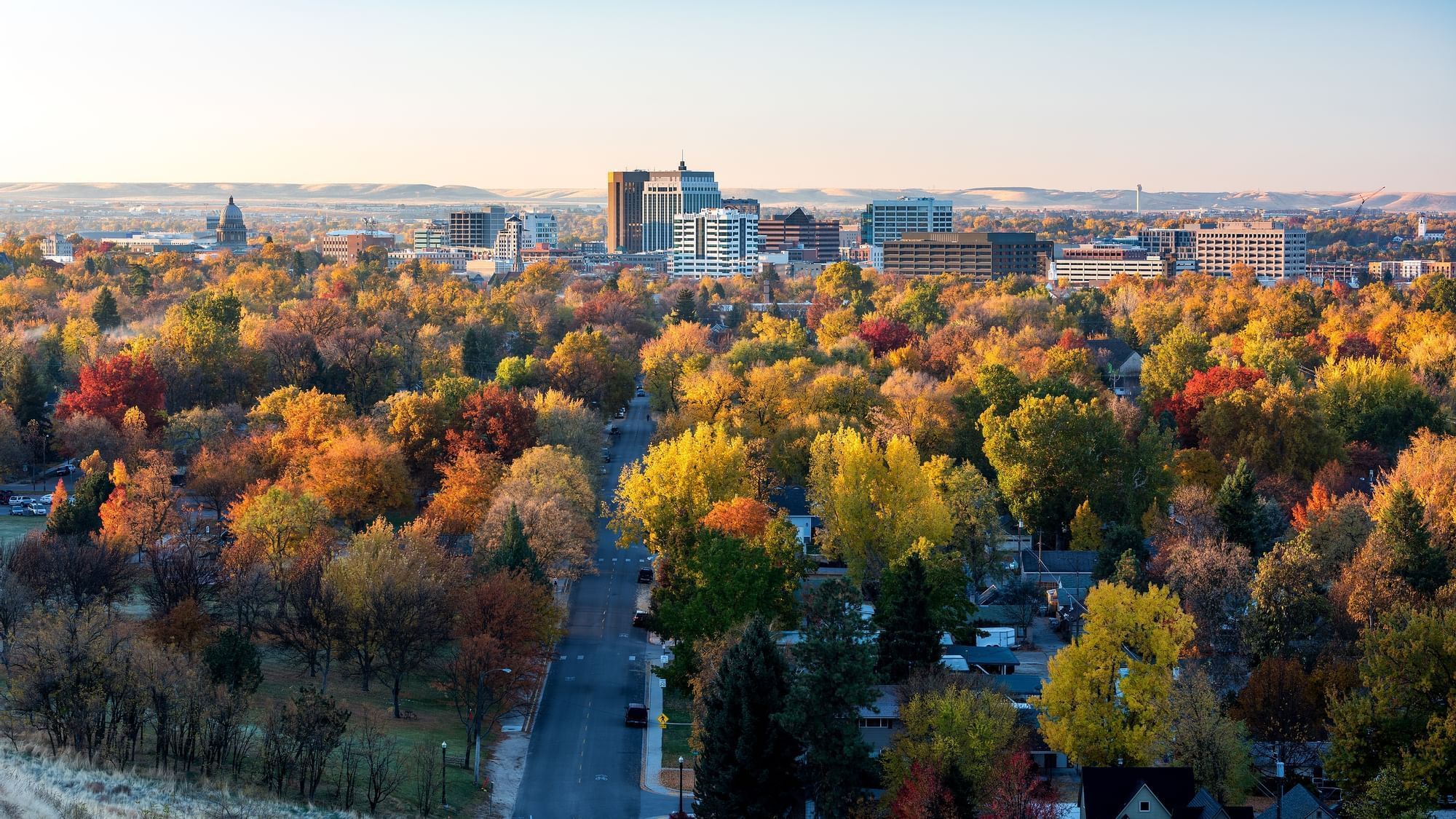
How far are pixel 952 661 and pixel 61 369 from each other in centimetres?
5898

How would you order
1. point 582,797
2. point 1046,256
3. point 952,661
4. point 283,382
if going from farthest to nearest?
point 1046,256 < point 283,382 < point 952,661 < point 582,797

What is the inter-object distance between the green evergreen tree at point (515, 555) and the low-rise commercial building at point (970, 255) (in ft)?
466

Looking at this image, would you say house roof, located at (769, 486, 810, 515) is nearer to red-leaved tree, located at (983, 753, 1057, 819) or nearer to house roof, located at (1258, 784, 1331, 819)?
red-leaved tree, located at (983, 753, 1057, 819)

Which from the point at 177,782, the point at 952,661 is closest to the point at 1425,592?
the point at 952,661

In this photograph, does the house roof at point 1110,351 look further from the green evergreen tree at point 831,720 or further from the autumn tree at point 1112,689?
the green evergreen tree at point 831,720

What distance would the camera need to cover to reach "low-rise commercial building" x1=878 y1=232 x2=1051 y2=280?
186 meters

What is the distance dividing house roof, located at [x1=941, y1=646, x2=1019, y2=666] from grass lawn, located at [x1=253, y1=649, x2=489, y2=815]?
12.1 m

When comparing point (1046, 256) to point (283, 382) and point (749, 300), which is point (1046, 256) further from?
point (283, 382)

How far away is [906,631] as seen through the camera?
130ft

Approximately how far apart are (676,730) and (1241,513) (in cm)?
1975

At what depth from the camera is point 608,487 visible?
6569 cm

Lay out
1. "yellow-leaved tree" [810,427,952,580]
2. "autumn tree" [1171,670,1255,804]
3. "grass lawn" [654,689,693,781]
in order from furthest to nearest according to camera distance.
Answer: "yellow-leaved tree" [810,427,952,580] < "grass lawn" [654,689,693,781] < "autumn tree" [1171,670,1255,804]

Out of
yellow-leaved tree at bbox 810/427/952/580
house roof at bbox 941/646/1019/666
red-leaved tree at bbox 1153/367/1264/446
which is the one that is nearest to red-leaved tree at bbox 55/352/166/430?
yellow-leaved tree at bbox 810/427/952/580

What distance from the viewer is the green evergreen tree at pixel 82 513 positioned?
170 feet
